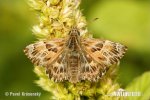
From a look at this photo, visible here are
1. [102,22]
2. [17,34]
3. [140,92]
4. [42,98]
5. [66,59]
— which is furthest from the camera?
[17,34]

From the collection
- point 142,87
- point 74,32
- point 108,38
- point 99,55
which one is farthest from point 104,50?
point 108,38

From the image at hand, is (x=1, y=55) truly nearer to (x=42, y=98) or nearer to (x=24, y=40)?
(x=24, y=40)

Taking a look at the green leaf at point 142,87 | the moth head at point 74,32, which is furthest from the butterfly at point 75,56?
the green leaf at point 142,87

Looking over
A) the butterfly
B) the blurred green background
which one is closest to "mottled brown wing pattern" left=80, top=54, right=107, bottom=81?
the butterfly

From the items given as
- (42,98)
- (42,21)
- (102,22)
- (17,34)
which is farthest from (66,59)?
(17,34)

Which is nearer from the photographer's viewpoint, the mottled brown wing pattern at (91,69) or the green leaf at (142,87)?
the mottled brown wing pattern at (91,69)

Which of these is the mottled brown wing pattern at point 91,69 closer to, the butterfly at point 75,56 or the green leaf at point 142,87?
the butterfly at point 75,56

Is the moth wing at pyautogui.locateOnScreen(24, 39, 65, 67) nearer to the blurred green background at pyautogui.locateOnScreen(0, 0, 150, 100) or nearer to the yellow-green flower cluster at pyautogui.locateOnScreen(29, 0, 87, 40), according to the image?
the yellow-green flower cluster at pyautogui.locateOnScreen(29, 0, 87, 40)
